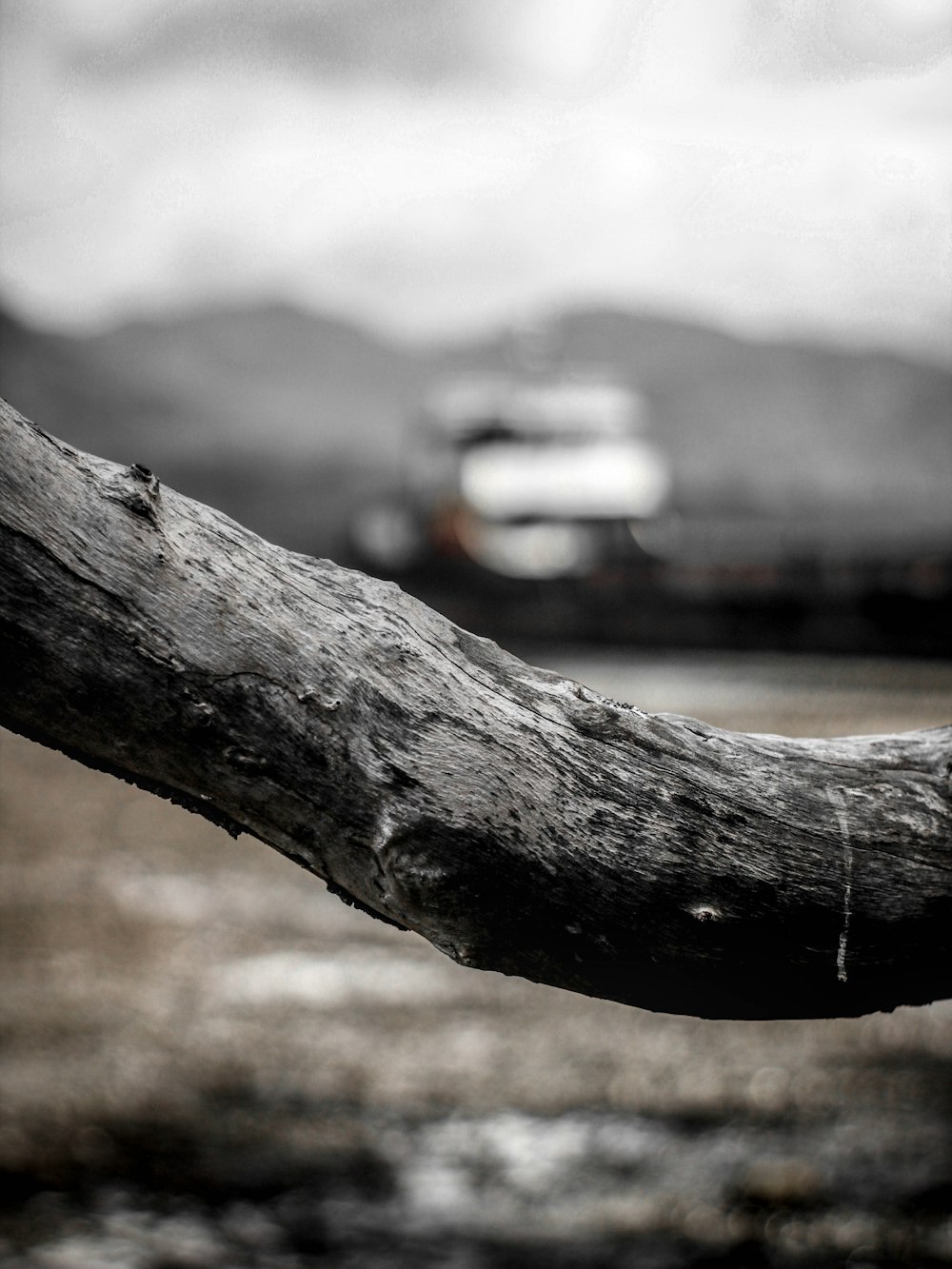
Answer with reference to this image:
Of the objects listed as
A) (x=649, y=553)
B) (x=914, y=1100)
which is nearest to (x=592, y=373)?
(x=649, y=553)

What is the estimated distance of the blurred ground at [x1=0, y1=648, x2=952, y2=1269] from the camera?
484cm

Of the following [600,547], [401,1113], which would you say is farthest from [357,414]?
[401,1113]

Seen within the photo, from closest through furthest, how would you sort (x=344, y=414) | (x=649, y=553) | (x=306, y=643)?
1. (x=306, y=643)
2. (x=649, y=553)
3. (x=344, y=414)

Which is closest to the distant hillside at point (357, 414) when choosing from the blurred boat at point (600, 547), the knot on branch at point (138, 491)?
the blurred boat at point (600, 547)

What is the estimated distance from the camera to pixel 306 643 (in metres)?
1.29

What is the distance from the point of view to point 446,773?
1291 millimetres

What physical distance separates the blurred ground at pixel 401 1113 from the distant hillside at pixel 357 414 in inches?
405

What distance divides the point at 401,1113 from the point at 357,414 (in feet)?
135

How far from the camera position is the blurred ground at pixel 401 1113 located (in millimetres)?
4836

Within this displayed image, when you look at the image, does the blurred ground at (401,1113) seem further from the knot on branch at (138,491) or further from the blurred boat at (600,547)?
the blurred boat at (600,547)

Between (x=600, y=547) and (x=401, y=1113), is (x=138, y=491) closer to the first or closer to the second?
(x=401, y=1113)

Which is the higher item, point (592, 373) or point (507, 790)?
point (592, 373)

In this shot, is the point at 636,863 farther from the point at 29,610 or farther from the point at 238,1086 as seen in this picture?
the point at 238,1086

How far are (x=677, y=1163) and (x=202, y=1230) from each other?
1.94 meters
